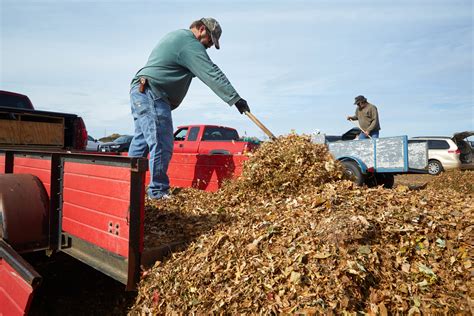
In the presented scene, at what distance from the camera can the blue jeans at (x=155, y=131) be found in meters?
3.75

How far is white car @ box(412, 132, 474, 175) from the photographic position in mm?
15891

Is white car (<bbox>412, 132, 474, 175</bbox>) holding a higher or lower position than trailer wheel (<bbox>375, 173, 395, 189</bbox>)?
higher

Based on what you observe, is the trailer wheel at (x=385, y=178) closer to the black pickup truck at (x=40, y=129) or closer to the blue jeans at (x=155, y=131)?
the blue jeans at (x=155, y=131)

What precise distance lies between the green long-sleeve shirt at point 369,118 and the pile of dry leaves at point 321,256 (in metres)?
6.14

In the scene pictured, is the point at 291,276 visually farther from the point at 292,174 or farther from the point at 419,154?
the point at 419,154

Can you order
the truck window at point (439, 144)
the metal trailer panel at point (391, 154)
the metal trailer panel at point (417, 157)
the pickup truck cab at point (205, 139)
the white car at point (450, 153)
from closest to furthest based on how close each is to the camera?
the metal trailer panel at point (391, 154) → the metal trailer panel at point (417, 157) → the pickup truck cab at point (205, 139) → the white car at point (450, 153) → the truck window at point (439, 144)

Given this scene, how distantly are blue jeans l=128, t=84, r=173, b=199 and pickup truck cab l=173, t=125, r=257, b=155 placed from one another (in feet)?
19.0

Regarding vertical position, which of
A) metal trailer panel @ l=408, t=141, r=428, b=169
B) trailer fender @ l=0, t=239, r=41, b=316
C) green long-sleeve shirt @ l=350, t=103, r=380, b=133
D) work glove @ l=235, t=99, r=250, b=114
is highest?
green long-sleeve shirt @ l=350, t=103, r=380, b=133

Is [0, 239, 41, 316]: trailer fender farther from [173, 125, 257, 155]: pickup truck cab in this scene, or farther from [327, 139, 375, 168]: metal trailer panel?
[327, 139, 375, 168]: metal trailer panel

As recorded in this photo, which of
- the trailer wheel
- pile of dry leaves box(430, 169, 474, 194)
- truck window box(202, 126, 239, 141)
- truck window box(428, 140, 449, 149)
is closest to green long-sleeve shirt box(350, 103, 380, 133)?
the trailer wheel

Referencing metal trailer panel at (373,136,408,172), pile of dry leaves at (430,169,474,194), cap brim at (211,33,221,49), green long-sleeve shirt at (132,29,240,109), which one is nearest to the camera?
green long-sleeve shirt at (132,29,240,109)

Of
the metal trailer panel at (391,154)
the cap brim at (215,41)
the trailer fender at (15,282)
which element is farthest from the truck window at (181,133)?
the trailer fender at (15,282)

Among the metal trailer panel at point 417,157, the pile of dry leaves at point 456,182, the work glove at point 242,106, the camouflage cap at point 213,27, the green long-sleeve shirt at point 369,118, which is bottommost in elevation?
the pile of dry leaves at point 456,182

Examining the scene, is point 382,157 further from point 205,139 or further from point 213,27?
point 213,27
